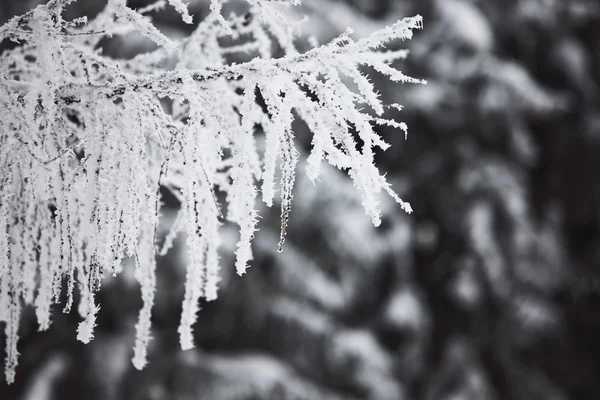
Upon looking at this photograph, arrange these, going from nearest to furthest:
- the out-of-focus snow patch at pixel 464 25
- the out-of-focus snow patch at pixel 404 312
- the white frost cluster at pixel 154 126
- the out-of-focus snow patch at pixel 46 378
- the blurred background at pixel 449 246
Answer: the white frost cluster at pixel 154 126 < the out-of-focus snow patch at pixel 46 378 < the blurred background at pixel 449 246 < the out-of-focus snow patch at pixel 404 312 < the out-of-focus snow patch at pixel 464 25

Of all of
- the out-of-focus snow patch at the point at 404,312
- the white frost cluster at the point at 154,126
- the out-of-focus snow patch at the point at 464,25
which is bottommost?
the white frost cluster at the point at 154,126

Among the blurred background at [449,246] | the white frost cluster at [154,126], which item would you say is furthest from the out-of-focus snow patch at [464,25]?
the white frost cluster at [154,126]

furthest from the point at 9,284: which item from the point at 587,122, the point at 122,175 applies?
the point at 587,122

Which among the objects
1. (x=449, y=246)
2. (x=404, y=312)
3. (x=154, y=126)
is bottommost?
(x=154, y=126)

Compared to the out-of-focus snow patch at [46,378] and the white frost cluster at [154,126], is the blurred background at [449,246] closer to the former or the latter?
the out-of-focus snow patch at [46,378]

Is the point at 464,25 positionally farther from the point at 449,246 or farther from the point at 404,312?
the point at 404,312

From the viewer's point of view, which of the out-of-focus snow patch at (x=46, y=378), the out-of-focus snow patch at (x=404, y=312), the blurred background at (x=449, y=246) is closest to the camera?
the out-of-focus snow patch at (x=46, y=378)

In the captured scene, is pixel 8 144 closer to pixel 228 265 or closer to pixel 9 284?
pixel 9 284

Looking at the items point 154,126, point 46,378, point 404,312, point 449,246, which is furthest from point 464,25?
point 154,126

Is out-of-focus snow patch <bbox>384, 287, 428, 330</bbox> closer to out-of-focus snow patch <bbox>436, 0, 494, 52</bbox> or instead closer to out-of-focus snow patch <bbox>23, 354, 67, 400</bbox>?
out-of-focus snow patch <bbox>436, 0, 494, 52</bbox>
